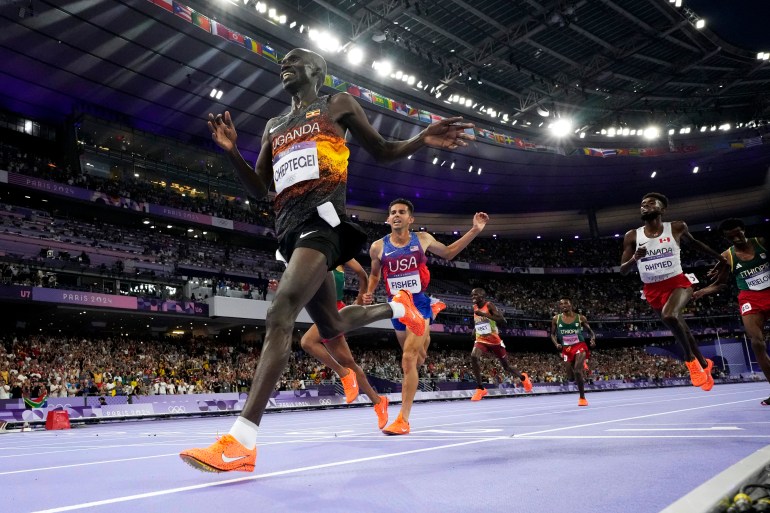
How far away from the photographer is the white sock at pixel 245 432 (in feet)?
9.07

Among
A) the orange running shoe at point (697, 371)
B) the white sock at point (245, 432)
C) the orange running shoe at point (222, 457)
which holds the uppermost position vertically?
the white sock at point (245, 432)

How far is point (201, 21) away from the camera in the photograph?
22516 mm

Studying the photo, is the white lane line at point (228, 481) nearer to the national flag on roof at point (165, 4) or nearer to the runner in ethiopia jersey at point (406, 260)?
the runner in ethiopia jersey at point (406, 260)

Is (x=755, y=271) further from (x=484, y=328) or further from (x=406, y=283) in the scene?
(x=484, y=328)

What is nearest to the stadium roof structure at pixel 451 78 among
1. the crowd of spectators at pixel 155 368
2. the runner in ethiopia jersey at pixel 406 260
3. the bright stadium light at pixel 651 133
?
the bright stadium light at pixel 651 133

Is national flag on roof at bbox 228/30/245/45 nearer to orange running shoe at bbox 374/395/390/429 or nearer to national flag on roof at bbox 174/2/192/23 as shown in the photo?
national flag on roof at bbox 174/2/192/23

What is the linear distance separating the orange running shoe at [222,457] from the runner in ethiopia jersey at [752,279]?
640cm

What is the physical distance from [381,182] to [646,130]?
18993 mm

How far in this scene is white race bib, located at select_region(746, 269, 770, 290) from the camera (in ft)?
22.4

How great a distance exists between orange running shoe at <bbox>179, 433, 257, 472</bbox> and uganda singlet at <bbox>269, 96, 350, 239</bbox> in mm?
1334

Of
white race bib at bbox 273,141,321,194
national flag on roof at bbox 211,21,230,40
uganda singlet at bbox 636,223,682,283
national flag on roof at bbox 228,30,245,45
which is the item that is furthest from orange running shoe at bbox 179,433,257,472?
national flag on roof at bbox 228,30,245,45

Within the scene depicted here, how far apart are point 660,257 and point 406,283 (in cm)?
332

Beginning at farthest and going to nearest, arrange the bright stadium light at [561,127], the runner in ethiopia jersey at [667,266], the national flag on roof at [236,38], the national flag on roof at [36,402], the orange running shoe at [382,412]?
1. the bright stadium light at [561,127]
2. the national flag on roof at [236,38]
3. the national flag on roof at [36,402]
4. the runner in ethiopia jersey at [667,266]
5. the orange running shoe at [382,412]

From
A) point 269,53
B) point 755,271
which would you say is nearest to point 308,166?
point 755,271
